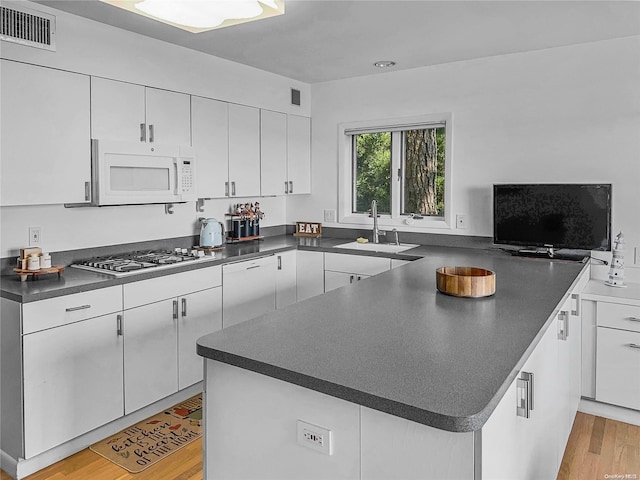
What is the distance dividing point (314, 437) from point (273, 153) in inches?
125

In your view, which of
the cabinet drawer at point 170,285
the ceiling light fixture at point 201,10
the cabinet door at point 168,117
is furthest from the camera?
the cabinet door at point 168,117

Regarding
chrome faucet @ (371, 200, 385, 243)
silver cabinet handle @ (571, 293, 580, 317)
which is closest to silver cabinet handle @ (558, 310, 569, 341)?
silver cabinet handle @ (571, 293, 580, 317)

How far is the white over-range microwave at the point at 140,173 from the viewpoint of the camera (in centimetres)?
285

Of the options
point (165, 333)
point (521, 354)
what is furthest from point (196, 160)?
point (521, 354)

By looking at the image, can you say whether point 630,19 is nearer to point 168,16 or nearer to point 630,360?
point 630,360

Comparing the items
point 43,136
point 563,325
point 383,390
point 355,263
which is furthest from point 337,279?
point 383,390

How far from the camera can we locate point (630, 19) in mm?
2848

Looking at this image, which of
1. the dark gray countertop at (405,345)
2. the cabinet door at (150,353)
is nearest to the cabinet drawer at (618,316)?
the dark gray countertop at (405,345)

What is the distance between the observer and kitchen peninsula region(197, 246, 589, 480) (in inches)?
43.8

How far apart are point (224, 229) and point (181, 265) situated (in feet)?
3.80

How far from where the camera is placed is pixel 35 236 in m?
2.84

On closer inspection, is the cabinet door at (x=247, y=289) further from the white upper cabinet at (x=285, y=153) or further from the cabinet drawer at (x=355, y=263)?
the white upper cabinet at (x=285, y=153)

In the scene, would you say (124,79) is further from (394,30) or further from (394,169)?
(394,169)

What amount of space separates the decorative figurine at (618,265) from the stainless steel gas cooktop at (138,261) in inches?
100
